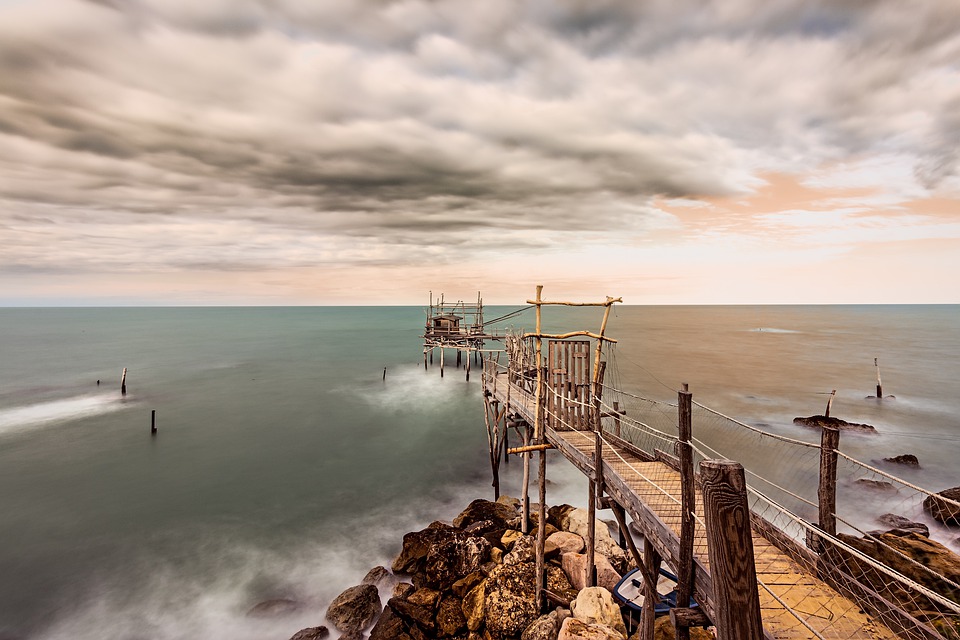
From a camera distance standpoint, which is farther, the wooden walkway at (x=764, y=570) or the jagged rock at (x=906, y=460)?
the jagged rock at (x=906, y=460)

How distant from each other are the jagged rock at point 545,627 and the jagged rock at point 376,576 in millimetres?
5574

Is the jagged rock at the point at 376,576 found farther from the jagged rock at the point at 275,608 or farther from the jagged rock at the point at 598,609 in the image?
the jagged rock at the point at 598,609

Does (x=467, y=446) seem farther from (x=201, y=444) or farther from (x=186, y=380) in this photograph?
(x=186, y=380)

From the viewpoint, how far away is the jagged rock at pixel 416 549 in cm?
1394

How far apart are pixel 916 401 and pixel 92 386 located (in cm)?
7765

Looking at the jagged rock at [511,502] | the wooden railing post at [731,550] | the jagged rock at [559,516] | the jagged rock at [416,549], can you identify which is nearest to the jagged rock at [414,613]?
the jagged rock at [416,549]

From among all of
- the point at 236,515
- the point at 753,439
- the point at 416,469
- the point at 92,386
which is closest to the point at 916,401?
the point at 753,439

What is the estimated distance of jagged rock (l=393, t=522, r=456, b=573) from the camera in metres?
13.9

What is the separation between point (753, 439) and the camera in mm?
27312

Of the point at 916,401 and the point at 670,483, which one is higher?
the point at 670,483

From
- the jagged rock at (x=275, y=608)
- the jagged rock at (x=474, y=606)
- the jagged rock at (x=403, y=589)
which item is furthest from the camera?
the jagged rock at (x=275, y=608)

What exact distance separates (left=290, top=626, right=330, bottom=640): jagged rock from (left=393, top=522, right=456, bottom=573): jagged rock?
9.38ft

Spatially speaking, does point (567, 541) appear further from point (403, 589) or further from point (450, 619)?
point (403, 589)

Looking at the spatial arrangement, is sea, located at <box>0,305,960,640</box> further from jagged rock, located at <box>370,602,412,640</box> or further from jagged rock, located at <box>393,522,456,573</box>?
jagged rock, located at <box>370,602,412,640</box>
